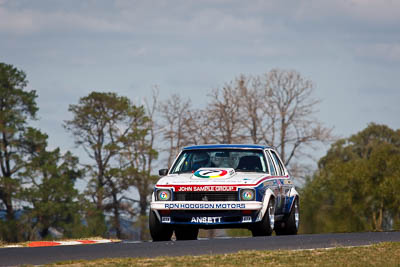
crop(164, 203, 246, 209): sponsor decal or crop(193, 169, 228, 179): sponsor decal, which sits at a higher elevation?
crop(193, 169, 228, 179): sponsor decal

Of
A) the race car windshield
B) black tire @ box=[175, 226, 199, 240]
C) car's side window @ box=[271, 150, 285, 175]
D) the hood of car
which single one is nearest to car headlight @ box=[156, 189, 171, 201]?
the hood of car

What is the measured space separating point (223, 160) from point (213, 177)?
1085 millimetres

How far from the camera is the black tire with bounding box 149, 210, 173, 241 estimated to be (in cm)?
1526

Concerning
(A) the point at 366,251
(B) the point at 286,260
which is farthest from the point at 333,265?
(A) the point at 366,251

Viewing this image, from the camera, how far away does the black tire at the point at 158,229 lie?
15.3 meters

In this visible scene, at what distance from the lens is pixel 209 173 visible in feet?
50.6

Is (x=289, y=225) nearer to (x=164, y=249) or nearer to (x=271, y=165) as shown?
(x=271, y=165)

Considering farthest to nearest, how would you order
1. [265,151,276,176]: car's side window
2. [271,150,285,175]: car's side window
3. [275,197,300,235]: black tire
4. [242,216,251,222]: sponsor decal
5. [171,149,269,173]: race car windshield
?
[271,150,285,175]: car's side window < [275,197,300,235]: black tire < [265,151,276,176]: car's side window < [171,149,269,173]: race car windshield < [242,216,251,222]: sponsor decal

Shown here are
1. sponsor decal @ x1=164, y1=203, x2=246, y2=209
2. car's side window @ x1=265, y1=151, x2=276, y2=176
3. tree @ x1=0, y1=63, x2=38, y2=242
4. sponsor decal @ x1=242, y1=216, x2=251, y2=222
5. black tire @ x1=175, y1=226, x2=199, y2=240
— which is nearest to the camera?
sponsor decal @ x1=164, y1=203, x2=246, y2=209

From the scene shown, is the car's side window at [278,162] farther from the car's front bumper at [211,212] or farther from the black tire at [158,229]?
the black tire at [158,229]

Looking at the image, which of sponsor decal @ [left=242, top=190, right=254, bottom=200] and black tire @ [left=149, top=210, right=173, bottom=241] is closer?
sponsor decal @ [left=242, top=190, right=254, bottom=200]

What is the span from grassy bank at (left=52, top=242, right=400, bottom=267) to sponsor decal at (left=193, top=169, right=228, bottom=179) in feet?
10.5

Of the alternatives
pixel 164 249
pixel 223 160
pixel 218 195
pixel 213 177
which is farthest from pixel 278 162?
pixel 164 249

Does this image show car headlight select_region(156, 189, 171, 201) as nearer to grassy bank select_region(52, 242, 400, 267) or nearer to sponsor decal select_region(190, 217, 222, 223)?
sponsor decal select_region(190, 217, 222, 223)
